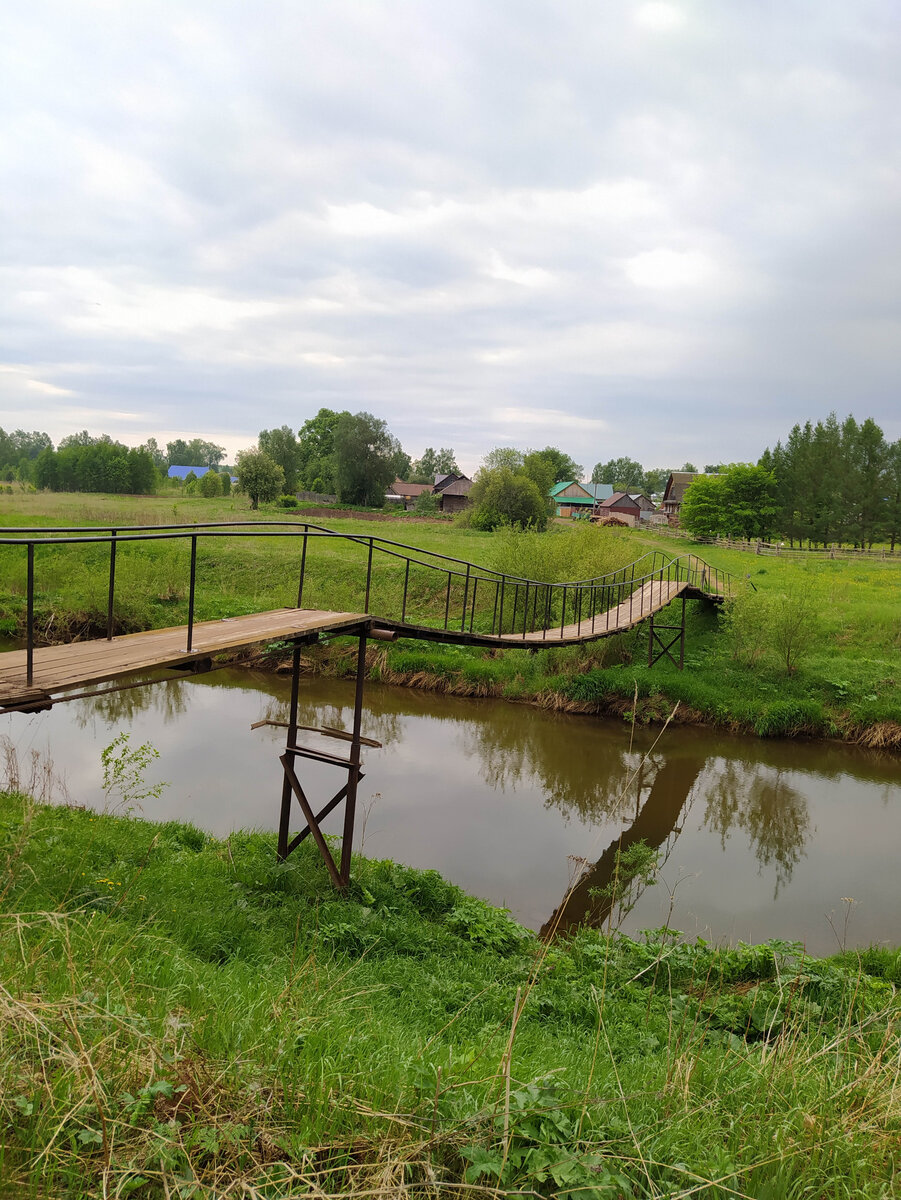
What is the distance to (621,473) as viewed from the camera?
472ft

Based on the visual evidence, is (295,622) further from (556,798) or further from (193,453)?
(193,453)

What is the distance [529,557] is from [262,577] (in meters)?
9.68

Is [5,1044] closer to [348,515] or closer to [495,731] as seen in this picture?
[495,731]

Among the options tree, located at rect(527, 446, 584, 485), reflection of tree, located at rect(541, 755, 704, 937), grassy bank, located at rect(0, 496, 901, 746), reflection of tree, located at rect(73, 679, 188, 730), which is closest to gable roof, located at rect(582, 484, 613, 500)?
tree, located at rect(527, 446, 584, 485)

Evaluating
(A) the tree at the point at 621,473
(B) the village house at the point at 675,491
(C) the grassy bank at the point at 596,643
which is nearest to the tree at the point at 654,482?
(A) the tree at the point at 621,473

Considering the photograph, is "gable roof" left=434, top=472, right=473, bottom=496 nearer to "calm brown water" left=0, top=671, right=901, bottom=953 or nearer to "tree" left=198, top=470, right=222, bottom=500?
"tree" left=198, top=470, right=222, bottom=500

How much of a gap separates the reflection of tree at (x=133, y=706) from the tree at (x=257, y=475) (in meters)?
37.0

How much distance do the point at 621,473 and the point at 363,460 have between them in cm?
9788

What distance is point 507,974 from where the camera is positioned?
5.61 metres

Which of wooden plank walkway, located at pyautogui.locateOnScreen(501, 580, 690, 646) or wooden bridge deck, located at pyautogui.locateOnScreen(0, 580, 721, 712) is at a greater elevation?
wooden bridge deck, located at pyautogui.locateOnScreen(0, 580, 721, 712)

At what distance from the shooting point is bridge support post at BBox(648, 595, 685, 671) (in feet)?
53.6

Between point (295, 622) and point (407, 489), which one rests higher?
point (407, 489)

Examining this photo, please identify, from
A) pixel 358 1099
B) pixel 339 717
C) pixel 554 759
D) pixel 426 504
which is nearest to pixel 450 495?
pixel 426 504

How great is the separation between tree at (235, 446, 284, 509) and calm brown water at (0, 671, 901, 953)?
37.3 metres
